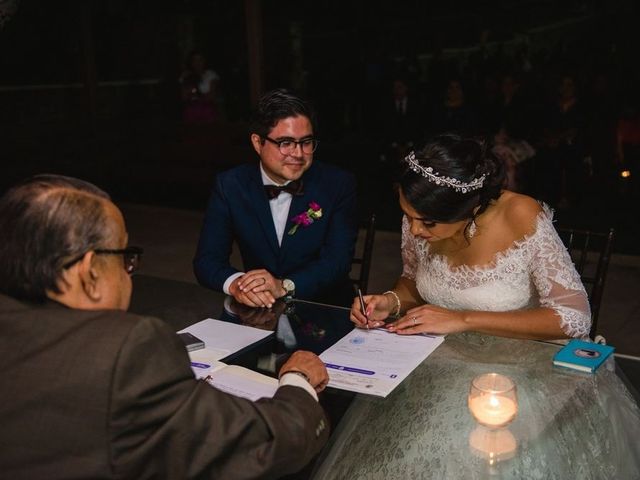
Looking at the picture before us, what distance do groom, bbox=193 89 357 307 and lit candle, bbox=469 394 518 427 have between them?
1.12 m

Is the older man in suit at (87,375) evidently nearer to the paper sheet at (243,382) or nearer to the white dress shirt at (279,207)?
the paper sheet at (243,382)

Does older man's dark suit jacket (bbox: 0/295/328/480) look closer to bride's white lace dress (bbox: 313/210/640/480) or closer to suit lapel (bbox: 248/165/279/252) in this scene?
bride's white lace dress (bbox: 313/210/640/480)

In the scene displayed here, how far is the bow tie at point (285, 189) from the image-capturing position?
2.74m

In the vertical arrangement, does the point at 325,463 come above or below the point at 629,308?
above

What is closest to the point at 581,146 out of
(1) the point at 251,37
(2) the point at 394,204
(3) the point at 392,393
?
(2) the point at 394,204

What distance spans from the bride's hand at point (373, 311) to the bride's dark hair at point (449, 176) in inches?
12.2

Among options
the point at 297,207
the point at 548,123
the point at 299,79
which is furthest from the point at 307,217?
the point at 299,79

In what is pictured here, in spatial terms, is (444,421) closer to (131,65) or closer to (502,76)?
(502,76)

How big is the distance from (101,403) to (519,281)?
5.09 feet

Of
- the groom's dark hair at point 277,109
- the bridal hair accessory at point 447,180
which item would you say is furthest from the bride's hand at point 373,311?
the groom's dark hair at point 277,109

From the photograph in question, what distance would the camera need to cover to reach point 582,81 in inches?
257

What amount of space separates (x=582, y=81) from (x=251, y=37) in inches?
126

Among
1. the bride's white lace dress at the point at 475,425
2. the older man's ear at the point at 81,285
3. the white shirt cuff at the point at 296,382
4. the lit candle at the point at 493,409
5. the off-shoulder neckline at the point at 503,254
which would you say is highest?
the older man's ear at the point at 81,285

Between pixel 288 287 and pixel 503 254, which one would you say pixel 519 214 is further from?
pixel 288 287
